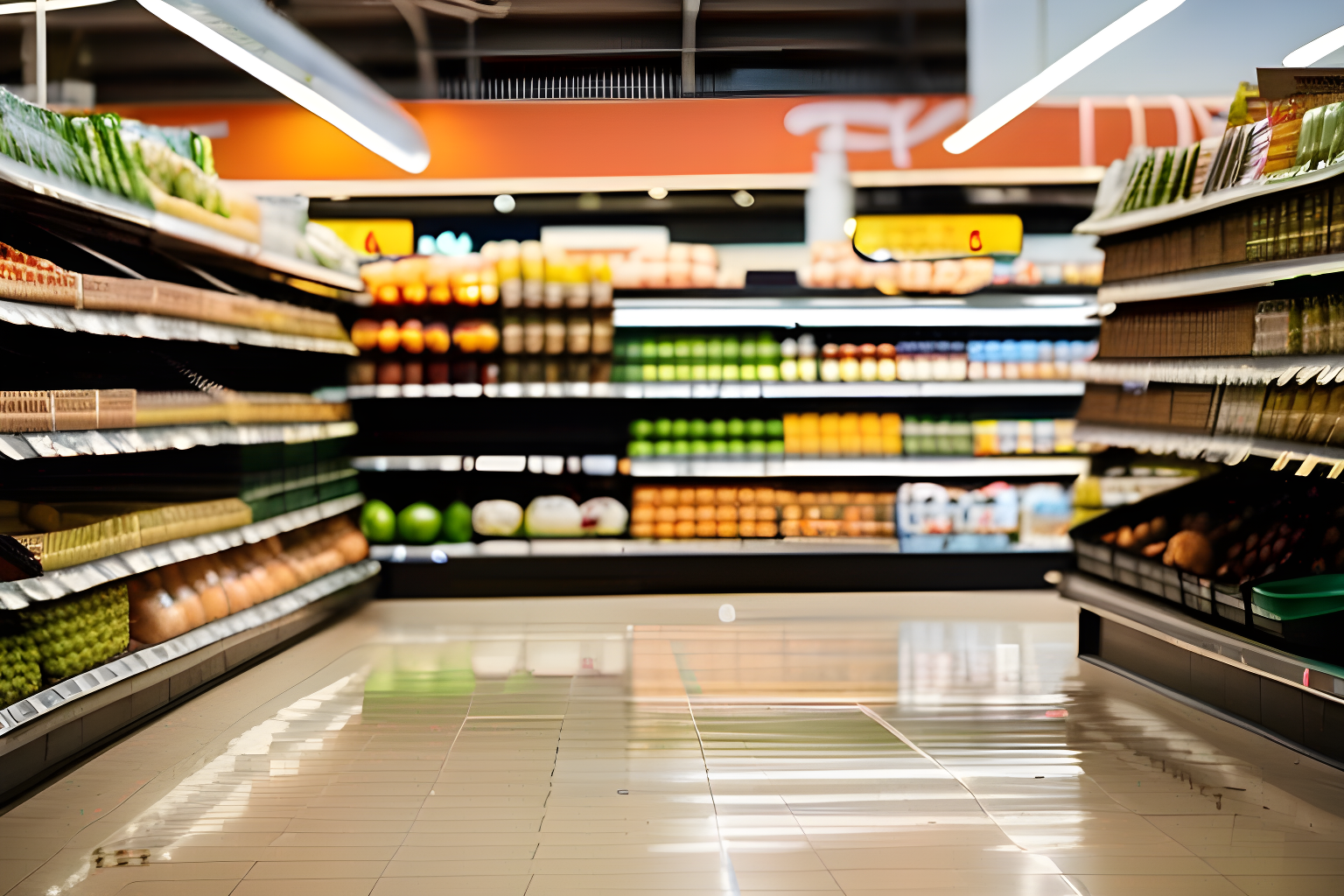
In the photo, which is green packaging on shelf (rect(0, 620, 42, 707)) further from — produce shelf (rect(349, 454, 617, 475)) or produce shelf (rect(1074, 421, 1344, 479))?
produce shelf (rect(1074, 421, 1344, 479))

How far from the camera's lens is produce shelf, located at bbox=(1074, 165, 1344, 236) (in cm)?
329

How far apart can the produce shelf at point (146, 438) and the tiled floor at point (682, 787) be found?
1043mm

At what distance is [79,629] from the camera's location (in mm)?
3354

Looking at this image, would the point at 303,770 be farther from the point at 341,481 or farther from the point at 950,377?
the point at 950,377

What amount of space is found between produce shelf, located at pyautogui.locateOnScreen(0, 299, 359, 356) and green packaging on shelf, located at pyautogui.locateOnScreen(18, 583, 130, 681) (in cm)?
93

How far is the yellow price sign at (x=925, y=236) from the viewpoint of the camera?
7.03 meters

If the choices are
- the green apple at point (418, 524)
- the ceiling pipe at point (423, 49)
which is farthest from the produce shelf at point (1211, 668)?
the ceiling pipe at point (423, 49)

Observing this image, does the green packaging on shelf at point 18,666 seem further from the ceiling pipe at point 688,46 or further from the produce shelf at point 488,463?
the ceiling pipe at point 688,46

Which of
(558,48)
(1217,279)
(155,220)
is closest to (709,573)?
(1217,279)

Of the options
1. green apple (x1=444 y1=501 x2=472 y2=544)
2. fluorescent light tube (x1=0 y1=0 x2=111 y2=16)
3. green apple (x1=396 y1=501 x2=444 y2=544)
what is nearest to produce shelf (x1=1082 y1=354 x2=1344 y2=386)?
green apple (x1=444 y1=501 x2=472 y2=544)

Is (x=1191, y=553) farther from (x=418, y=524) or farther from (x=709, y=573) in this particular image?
(x=418, y=524)

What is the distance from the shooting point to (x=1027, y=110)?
6.81 metres

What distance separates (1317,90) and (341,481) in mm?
5334

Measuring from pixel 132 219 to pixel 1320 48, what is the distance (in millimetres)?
6001
